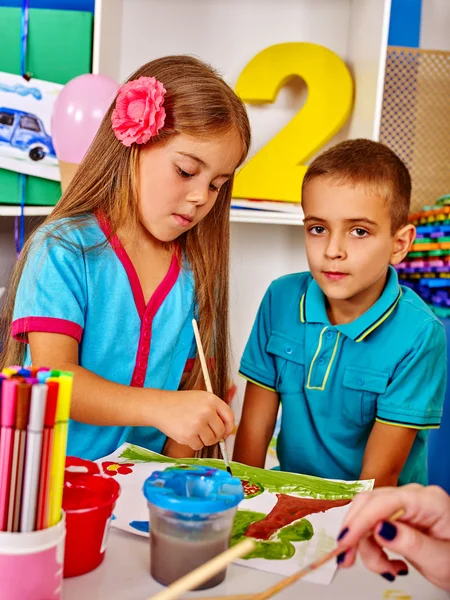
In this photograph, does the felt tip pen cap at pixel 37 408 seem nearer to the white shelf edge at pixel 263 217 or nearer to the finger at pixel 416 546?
the finger at pixel 416 546

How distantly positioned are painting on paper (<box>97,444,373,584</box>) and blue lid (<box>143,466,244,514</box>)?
0.27 ft

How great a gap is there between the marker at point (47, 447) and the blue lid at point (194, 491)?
119 millimetres

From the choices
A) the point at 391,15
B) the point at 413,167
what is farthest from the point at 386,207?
the point at 391,15

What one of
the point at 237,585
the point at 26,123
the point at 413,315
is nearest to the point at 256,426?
the point at 413,315

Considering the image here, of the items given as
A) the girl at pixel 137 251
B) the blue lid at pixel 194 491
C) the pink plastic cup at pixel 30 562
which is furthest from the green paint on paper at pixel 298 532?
the girl at pixel 137 251

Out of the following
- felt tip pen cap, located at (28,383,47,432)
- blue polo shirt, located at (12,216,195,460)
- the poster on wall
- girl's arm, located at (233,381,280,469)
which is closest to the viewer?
felt tip pen cap, located at (28,383,47,432)

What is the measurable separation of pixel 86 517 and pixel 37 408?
0.51ft

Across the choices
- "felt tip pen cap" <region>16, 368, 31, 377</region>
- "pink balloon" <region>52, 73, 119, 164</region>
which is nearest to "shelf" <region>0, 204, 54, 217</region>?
"pink balloon" <region>52, 73, 119, 164</region>

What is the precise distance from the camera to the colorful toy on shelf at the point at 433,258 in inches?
72.0

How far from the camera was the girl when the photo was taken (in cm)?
107

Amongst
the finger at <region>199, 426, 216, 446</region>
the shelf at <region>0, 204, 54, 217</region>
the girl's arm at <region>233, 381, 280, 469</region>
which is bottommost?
the girl's arm at <region>233, 381, 280, 469</region>

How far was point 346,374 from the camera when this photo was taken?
1232 millimetres

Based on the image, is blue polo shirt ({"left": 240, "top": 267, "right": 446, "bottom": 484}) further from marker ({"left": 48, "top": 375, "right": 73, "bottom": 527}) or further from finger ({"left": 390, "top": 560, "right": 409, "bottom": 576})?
marker ({"left": 48, "top": 375, "right": 73, "bottom": 527})

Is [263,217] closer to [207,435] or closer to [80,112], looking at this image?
[80,112]
